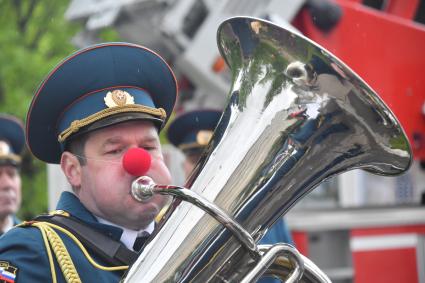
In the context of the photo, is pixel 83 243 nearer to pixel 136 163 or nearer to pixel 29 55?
pixel 136 163

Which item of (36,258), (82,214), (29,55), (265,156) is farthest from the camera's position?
(29,55)

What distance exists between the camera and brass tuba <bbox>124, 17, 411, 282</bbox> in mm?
2139

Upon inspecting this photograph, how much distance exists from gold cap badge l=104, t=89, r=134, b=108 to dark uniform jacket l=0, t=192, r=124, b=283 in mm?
301

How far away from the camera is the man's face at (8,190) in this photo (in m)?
5.00

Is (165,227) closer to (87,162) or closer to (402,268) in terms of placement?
(87,162)

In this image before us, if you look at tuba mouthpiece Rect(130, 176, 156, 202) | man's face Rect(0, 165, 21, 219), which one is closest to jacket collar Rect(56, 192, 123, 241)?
tuba mouthpiece Rect(130, 176, 156, 202)

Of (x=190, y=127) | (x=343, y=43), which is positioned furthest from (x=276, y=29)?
(x=343, y=43)

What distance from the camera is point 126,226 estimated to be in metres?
2.45

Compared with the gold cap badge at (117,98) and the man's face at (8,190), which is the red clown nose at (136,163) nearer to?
the gold cap badge at (117,98)

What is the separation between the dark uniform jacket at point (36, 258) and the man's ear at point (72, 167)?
117 millimetres

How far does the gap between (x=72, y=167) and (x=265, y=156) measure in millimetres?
559

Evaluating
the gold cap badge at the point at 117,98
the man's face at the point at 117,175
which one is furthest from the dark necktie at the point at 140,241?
the gold cap badge at the point at 117,98

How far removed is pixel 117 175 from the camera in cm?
237

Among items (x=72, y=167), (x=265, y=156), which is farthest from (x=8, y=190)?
(x=265, y=156)
